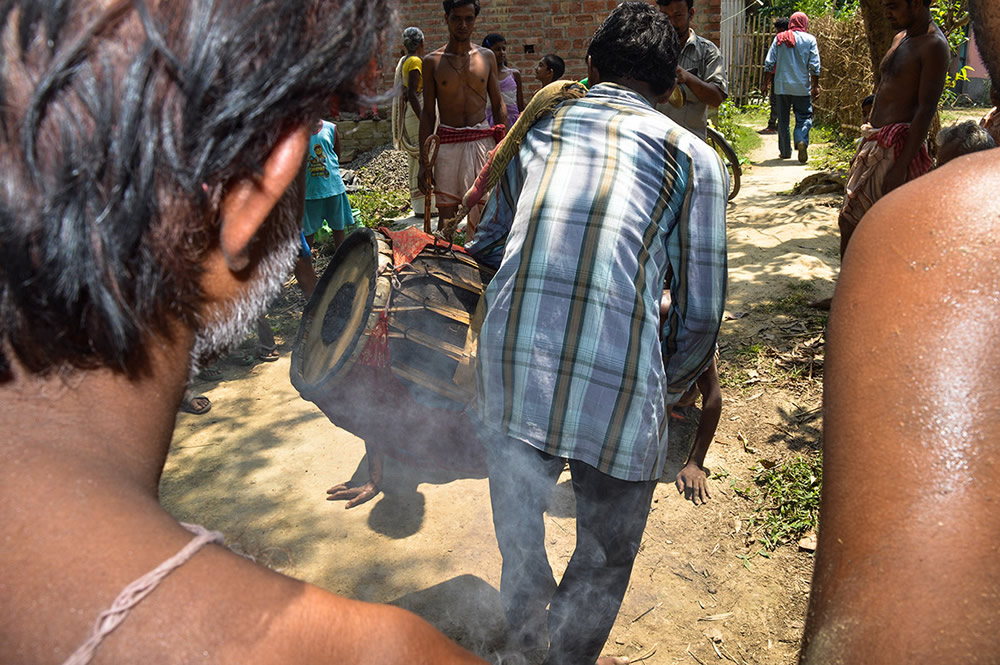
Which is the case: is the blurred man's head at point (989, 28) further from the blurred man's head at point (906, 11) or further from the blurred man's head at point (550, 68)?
the blurred man's head at point (550, 68)

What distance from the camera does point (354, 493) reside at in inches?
143

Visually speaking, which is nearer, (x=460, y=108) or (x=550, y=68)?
(x=460, y=108)

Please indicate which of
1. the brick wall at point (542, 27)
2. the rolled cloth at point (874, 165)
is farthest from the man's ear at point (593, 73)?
the brick wall at point (542, 27)

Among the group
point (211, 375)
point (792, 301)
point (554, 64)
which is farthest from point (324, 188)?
point (554, 64)

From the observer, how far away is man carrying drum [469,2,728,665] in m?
2.05

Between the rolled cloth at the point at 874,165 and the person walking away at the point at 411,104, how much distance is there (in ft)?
14.5

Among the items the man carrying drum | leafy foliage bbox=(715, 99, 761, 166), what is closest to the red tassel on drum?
the man carrying drum

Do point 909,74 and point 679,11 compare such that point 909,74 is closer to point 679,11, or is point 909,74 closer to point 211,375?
point 679,11

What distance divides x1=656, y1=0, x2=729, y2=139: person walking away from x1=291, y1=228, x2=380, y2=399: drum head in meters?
3.79

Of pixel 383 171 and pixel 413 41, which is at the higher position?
pixel 413 41

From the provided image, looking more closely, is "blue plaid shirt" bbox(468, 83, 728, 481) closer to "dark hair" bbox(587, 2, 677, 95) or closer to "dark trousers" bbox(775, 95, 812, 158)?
"dark hair" bbox(587, 2, 677, 95)

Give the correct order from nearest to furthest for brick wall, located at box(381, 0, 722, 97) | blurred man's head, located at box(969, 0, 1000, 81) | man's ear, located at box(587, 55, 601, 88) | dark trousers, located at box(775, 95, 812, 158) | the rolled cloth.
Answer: blurred man's head, located at box(969, 0, 1000, 81)
man's ear, located at box(587, 55, 601, 88)
the rolled cloth
brick wall, located at box(381, 0, 722, 97)
dark trousers, located at box(775, 95, 812, 158)

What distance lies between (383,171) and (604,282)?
27.9 feet

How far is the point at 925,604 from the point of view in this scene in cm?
73
